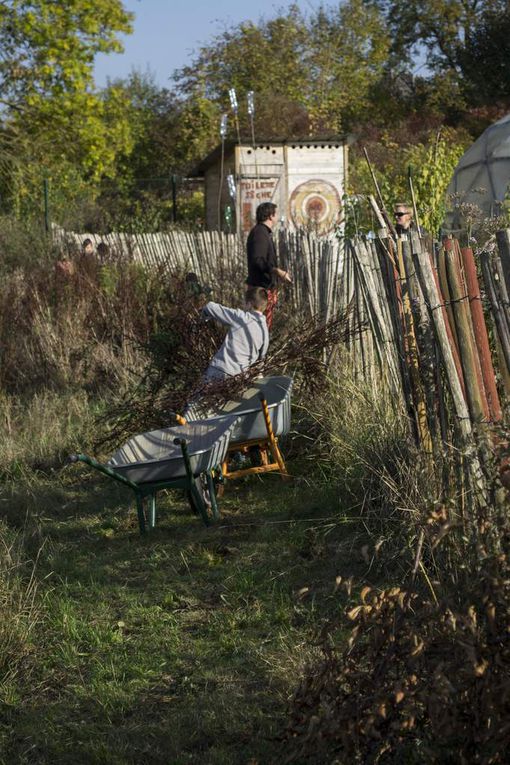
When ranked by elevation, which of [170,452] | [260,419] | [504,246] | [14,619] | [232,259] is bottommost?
[14,619]

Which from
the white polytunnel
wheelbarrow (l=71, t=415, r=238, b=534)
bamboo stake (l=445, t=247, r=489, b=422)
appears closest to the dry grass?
wheelbarrow (l=71, t=415, r=238, b=534)

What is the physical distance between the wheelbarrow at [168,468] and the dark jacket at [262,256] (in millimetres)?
3068

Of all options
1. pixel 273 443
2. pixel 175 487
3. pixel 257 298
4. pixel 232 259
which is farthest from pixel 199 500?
pixel 232 259

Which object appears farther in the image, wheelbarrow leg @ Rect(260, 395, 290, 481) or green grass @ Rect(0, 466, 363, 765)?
wheelbarrow leg @ Rect(260, 395, 290, 481)

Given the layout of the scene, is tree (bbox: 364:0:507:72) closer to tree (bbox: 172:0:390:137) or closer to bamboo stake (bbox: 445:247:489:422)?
tree (bbox: 172:0:390:137)

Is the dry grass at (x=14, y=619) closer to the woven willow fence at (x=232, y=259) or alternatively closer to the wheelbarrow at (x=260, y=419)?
the wheelbarrow at (x=260, y=419)

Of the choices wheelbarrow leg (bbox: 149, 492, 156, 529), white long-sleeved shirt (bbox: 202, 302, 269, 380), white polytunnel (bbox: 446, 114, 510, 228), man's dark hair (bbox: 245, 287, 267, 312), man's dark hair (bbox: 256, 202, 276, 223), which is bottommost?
wheelbarrow leg (bbox: 149, 492, 156, 529)

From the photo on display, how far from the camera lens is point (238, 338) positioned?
23.6ft

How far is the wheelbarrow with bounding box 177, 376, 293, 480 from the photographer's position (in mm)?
6355

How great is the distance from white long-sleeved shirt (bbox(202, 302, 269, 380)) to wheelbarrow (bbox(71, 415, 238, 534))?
35.7 inches

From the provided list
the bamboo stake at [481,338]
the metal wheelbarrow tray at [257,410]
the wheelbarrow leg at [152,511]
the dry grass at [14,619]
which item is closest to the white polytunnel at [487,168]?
the metal wheelbarrow tray at [257,410]

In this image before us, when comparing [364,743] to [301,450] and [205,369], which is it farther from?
[205,369]

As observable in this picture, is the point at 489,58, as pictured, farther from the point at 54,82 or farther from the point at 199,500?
the point at 199,500

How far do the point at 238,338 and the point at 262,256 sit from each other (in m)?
2.11
